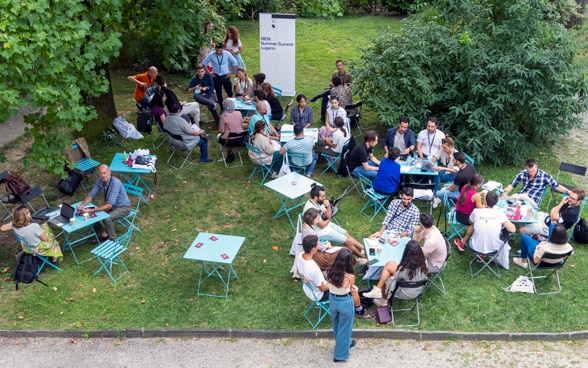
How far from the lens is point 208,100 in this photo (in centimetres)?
1364

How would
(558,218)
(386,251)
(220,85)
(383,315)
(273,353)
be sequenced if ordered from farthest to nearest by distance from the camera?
(220,85)
(558,218)
(386,251)
(383,315)
(273,353)

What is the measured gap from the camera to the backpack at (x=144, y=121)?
1305 centimetres

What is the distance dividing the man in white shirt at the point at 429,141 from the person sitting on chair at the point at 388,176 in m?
1.23

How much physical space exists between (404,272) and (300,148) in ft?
13.1

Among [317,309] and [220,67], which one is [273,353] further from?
[220,67]

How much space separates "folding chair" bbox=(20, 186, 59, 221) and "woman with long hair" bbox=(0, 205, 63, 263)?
39 centimetres

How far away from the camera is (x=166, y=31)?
1227 cm

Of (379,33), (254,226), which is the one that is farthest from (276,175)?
(379,33)

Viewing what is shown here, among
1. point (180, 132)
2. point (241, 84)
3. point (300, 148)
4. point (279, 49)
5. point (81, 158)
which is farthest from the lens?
point (279, 49)

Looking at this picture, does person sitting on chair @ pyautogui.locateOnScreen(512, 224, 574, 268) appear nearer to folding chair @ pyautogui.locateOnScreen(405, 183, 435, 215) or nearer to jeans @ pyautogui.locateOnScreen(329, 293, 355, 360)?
folding chair @ pyautogui.locateOnScreen(405, 183, 435, 215)

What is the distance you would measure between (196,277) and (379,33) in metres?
7.53

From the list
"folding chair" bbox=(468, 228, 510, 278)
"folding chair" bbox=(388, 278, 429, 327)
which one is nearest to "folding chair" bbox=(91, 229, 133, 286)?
"folding chair" bbox=(388, 278, 429, 327)

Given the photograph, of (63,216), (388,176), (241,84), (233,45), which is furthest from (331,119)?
(63,216)

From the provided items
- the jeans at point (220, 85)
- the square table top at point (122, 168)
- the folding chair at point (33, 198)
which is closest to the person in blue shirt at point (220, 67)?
the jeans at point (220, 85)
